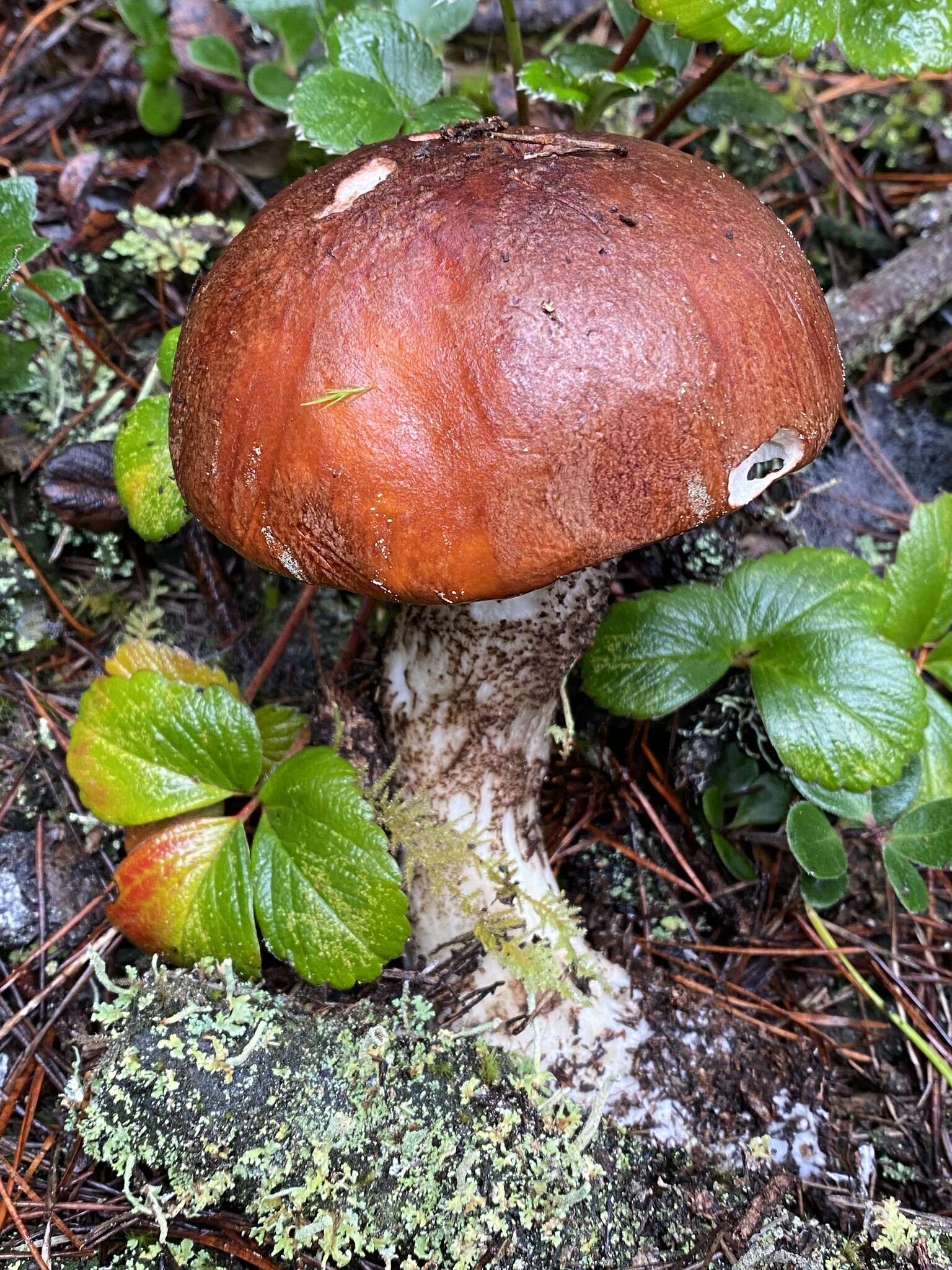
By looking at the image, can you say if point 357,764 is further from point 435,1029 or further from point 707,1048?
point 707,1048

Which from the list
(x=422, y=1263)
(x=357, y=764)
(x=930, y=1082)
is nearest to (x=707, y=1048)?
(x=930, y=1082)

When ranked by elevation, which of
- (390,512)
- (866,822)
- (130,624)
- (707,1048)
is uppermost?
(390,512)

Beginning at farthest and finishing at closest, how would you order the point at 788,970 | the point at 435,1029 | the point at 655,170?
the point at 788,970 → the point at 435,1029 → the point at 655,170

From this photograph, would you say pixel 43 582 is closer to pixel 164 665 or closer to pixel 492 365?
pixel 164 665

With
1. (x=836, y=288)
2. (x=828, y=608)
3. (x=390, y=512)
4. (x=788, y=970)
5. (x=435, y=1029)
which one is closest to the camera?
(x=390, y=512)

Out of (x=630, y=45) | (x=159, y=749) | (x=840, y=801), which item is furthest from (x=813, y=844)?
(x=630, y=45)

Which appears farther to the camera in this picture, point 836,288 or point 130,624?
point 836,288

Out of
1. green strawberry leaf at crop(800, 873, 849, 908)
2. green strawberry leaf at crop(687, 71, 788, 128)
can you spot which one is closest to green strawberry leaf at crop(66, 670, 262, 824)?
green strawberry leaf at crop(800, 873, 849, 908)
